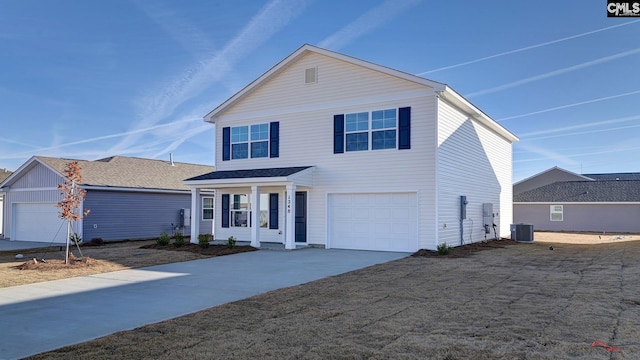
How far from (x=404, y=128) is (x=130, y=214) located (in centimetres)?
1553

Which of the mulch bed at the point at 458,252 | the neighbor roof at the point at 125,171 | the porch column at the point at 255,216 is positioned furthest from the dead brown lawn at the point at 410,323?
the neighbor roof at the point at 125,171

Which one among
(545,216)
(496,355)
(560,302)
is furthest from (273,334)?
(545,216)

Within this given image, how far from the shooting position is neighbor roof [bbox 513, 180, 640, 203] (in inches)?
1268

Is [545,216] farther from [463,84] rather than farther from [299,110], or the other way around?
[299,110]

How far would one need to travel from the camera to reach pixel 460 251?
53.2 ft

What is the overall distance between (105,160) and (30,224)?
5.22 meters

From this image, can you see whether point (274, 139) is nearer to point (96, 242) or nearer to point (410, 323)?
point (96, 242)

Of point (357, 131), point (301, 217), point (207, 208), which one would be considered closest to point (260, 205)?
point (301, 217)

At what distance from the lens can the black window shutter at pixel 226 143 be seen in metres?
20.7

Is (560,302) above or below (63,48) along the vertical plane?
below

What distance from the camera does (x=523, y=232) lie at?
22719 millimetres

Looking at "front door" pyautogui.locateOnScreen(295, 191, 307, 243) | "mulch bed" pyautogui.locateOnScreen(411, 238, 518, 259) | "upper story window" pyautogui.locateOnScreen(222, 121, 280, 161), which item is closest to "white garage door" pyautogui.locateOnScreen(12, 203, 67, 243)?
"upper story window" pyautogui.locateOnScreen(222, 121, 280, 161)

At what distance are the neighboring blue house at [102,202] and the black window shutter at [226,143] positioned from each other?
4.48 meters

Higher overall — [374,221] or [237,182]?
[237,182]
